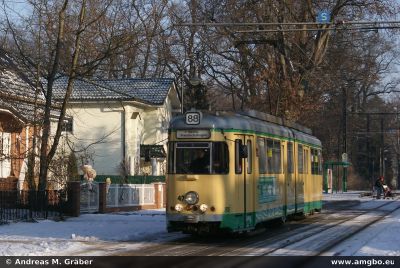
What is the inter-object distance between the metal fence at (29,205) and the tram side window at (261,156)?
851 cm

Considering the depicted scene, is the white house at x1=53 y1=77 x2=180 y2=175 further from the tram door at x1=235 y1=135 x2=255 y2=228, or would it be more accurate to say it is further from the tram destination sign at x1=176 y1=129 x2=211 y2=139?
the tram destination sign at x1=176 y1=129 x2=211 y2=139

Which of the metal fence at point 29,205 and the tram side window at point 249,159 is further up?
the tram side window at point 249,159

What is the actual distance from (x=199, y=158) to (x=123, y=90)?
28.5 meters

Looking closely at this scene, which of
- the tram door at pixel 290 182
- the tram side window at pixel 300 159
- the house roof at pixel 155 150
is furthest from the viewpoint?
the house roof at pixel 155 150

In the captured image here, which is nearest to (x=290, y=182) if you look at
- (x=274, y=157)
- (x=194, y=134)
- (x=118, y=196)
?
(x=274, y=157)

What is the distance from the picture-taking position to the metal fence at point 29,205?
74.7ft

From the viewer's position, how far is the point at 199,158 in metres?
17.3

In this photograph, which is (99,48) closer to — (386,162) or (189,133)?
(189,133)

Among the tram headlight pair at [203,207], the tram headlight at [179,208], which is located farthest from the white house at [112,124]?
the tram headlight pair at [203,207]

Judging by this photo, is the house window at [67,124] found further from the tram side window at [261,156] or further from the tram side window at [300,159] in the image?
the tram side window at [261,156]

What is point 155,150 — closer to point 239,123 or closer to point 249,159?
point 249,159

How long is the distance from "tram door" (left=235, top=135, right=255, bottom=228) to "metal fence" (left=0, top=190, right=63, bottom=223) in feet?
28.1

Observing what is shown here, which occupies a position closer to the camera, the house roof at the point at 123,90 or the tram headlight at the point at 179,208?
the tram headlight at the point at 179,208

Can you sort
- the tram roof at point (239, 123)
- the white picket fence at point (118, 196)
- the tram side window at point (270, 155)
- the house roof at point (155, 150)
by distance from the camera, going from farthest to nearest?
the house roof at point (155, 150), the white picket fence at point (118, 196), the tram side window at point (270, 155), the tram roof at point (239, 123)
